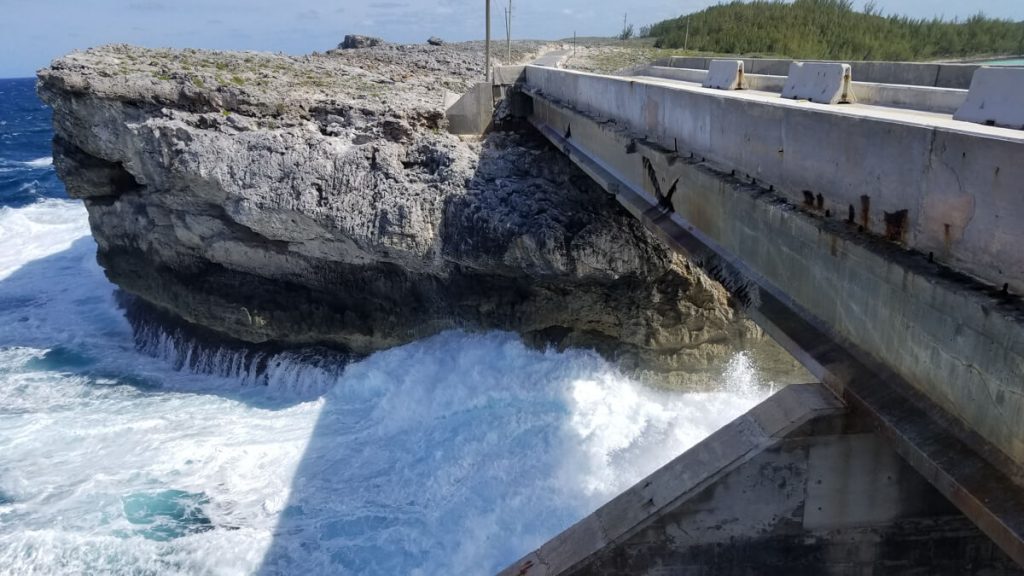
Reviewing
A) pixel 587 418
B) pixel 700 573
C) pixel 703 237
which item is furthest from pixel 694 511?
pixel 587 418

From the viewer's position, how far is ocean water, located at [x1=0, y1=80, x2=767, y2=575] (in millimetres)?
11336

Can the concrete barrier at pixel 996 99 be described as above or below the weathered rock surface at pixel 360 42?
below

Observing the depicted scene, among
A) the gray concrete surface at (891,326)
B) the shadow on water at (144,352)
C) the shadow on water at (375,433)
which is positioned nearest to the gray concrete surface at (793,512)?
the gray concrete surface at (891,326)

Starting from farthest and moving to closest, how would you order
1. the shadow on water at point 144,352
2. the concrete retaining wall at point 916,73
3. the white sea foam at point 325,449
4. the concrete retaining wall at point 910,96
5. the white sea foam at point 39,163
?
the white sea foam at point 39,163
the shadow on water at point 144,352
the white sea foam at point 325,449
the concrete retaining wall at point 916,73
the concrete retaining wall at point 910,96

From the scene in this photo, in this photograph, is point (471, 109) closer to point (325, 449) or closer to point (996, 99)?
point (325, 449)

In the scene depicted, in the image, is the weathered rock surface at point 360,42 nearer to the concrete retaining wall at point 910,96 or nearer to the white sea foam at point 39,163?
the white sea foam at point 39,163

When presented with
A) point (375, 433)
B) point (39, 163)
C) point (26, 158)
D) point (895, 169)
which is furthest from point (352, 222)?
point (26, 158)

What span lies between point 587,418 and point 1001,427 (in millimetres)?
10740

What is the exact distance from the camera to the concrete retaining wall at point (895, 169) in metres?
3.56

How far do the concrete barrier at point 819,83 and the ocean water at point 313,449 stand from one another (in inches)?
294

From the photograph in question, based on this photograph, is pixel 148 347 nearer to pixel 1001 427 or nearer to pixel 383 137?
pixel 383 137

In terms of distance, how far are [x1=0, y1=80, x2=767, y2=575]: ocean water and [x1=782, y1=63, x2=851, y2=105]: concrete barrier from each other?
7457 millimetres

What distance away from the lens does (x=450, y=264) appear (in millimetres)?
16078

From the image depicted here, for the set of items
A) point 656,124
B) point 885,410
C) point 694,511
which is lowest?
point 694,511
